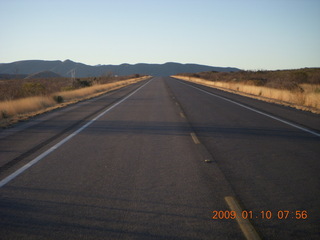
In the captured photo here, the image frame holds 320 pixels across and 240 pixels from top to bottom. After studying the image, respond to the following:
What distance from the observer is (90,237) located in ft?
13.1

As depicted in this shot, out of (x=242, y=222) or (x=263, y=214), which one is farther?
(x=263, y=214)

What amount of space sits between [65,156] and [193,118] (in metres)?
7.39

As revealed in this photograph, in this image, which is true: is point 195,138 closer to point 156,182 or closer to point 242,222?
point 156,182

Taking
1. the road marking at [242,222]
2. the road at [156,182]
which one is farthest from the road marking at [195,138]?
the road marking at [242,222]

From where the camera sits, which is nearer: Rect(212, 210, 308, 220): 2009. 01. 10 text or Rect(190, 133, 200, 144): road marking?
Rect(212, 210, 308, 220): 2009. 01. 10 text

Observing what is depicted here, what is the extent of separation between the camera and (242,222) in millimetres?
4344

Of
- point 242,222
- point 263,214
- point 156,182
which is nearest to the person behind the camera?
point 242,222

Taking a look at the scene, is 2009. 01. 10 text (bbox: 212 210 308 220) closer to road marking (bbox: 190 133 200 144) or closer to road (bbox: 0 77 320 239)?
road (bbox: 0 77 320 239)

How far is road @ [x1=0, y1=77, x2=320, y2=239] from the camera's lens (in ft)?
13.9

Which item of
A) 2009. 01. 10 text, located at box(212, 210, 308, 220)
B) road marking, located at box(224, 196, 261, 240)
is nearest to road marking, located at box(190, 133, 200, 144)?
road marking, located at box(224, 196, 261, 240)

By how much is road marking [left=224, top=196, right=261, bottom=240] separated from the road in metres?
0.05

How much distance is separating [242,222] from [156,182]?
1.96 meters

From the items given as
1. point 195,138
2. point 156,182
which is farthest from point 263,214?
point 195,138

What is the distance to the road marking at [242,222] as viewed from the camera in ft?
13.1
